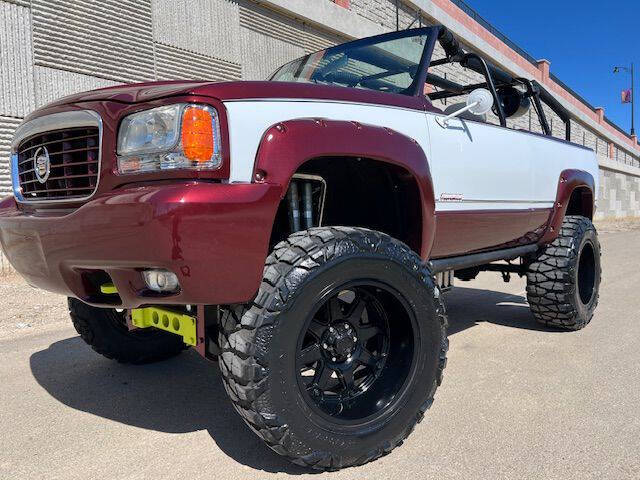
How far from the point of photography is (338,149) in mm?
2139

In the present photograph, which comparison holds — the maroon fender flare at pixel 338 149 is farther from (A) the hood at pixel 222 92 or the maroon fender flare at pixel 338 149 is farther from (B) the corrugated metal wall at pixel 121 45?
(B) the corrugated metal wall at pixel 121 45

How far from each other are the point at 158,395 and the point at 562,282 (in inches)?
118

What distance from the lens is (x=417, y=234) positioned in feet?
8.76

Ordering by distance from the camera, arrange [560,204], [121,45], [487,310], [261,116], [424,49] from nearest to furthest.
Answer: [261,116] < [424,49] < [560,204] < [487,310] < [121,45]

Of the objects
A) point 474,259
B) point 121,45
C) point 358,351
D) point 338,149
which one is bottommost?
point 358,351

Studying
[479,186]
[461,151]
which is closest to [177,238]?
[461,151]

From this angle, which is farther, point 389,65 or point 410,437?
point 389,65

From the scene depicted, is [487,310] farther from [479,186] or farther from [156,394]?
[156,394]

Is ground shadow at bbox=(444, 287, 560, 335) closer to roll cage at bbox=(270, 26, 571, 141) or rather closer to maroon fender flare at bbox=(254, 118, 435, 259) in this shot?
roll cage at bbox=(270, 26, 571, 141)

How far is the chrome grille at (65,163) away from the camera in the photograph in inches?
80.6

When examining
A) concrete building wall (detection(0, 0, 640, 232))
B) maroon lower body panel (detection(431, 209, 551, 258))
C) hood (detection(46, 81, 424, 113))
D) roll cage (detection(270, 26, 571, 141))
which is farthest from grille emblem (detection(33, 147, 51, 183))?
concrete building wall (detection(0, 0, 640, 232))

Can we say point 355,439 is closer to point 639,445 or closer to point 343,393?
point 343,393

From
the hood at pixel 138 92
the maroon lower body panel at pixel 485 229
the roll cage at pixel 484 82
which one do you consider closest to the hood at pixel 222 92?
the hood at pixel 138 92

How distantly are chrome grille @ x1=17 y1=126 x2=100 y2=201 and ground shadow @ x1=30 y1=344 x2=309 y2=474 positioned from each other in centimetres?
113
